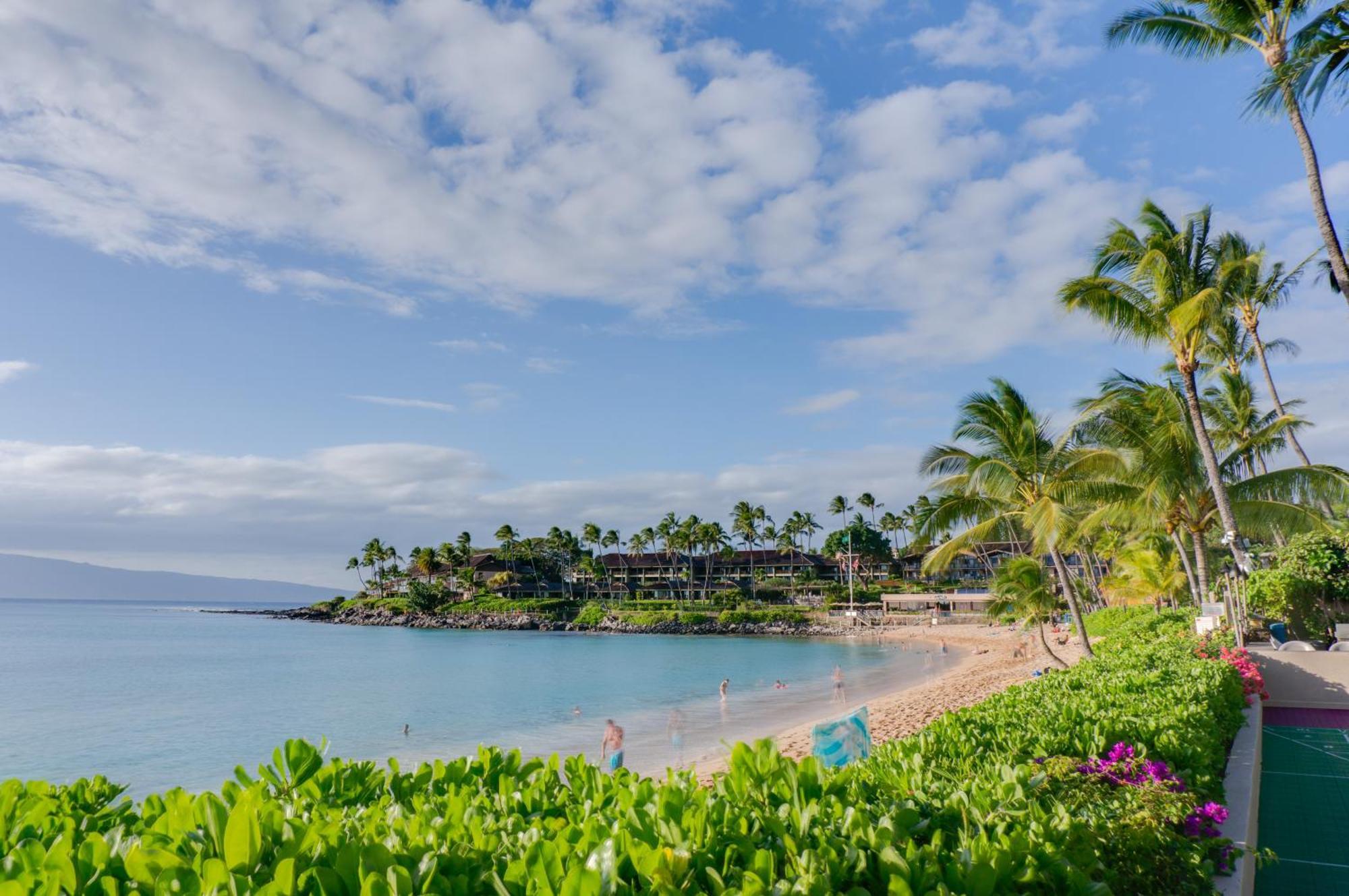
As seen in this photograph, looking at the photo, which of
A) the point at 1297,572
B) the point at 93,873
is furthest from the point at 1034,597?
the point at 93,873

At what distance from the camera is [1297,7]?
11688mm

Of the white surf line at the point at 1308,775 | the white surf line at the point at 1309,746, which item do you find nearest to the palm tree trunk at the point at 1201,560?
the white surf line at the point at 1309,746

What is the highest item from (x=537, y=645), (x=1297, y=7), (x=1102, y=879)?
(x=1297, y=7)

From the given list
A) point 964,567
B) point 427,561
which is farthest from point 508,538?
point 964,567

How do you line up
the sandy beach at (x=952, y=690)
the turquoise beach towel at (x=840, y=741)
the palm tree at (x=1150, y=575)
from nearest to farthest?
the turquoise beach towel at (x=840, y=741) < the sandy beach at (x=952, y=690) < the palm tree at (x=1150, y=575)

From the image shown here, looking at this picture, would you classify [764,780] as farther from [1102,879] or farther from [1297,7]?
[1297,7]

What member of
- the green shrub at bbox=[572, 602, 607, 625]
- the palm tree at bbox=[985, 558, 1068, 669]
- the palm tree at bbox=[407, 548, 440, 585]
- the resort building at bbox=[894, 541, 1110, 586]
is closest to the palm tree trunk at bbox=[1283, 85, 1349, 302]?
A: the palm tree at bbox=[985, 558, 1068, 669]

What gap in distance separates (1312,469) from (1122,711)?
14.4 m

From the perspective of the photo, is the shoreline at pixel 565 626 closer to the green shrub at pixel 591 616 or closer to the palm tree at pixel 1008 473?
the green shrub at pixel 591 616

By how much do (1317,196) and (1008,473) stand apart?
6833mm

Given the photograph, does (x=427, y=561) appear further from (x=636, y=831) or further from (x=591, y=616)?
(x=636, y=831)

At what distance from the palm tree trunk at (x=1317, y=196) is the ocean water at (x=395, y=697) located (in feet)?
49.2

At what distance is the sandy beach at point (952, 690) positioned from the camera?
714 inches

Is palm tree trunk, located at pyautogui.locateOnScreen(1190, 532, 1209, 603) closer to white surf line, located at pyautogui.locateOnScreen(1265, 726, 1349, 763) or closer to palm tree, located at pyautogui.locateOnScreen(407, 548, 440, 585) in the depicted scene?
white surf line, located at pyautogui.locateOnScreen(1265, 726, 1349, 763)
